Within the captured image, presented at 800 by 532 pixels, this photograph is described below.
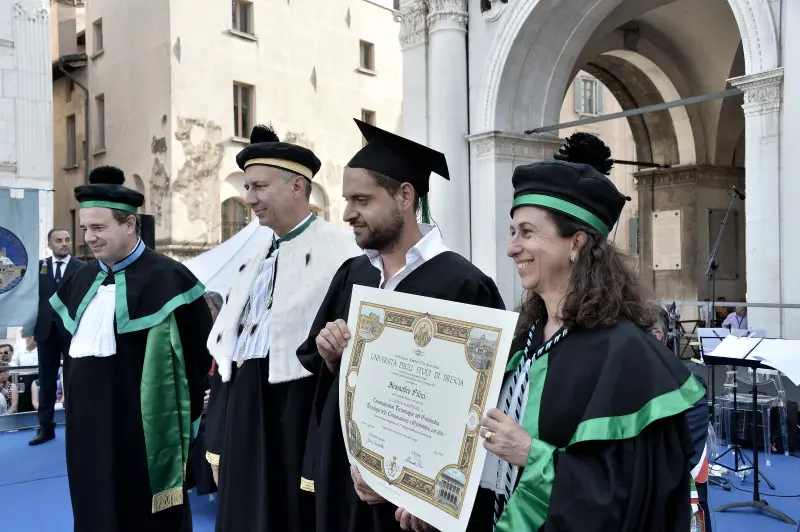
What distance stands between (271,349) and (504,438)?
5.51 ft

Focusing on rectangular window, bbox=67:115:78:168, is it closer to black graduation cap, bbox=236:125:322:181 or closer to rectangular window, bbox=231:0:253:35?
rectangular window, bbox=231:0:253:35

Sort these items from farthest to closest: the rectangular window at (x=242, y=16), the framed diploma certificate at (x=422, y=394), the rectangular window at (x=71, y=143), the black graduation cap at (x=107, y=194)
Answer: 1. the rectangular window at (x=71, y=143)
2. the rectangular window at (x=242, y=16)
3. the black graduation cap at (x=107, y=194)
4. the framed diploma certificate at (x=422, y=394)

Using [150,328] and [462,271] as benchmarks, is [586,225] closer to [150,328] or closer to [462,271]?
[462,271]

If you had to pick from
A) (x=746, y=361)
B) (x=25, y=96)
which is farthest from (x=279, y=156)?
(x=25, y=96)

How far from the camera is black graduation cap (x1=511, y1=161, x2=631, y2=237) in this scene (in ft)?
6.38

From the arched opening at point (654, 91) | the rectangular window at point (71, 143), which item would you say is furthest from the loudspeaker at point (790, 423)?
the rectangular window at point (71, 143)

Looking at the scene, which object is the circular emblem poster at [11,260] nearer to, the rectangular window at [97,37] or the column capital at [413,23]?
the column capital at [413,23]

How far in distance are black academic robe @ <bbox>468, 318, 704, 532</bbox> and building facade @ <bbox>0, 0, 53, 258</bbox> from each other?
1373cm

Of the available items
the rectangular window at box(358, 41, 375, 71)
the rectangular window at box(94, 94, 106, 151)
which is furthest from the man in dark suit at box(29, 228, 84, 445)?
the rectangular window at box(358, 41, 375, 71)

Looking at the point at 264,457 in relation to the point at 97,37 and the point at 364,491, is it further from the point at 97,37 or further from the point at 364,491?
the point at 97,37

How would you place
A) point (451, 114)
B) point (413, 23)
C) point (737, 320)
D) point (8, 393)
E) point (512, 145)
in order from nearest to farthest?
point (8, 393)
point (512, 145)
point (451, 114)
point (737, 320)
point (413, 23)

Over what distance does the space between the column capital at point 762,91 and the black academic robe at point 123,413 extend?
6.53m

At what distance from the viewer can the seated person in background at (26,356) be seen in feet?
29.2

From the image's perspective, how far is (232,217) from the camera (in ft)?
78.7
